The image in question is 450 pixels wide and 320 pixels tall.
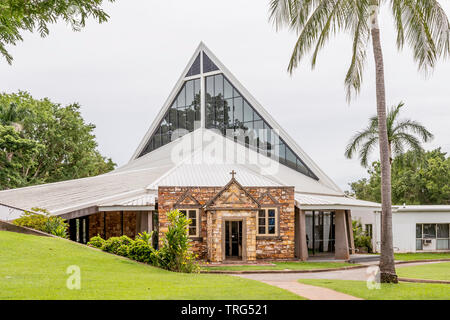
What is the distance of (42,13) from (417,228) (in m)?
27.2

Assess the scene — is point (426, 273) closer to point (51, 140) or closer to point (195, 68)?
point (195, 68)

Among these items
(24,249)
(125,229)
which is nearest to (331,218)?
(125,229)

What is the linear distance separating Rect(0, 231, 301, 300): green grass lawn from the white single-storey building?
1991 cm

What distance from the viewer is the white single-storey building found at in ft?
95.7

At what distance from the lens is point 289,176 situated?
87.8ft

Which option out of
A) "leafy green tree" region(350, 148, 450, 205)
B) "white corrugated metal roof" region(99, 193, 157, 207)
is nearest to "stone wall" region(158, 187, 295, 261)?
"white corrugated metal roof" region(99, 193, 157, 207)

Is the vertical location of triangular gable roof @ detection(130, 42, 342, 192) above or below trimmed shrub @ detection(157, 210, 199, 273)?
above

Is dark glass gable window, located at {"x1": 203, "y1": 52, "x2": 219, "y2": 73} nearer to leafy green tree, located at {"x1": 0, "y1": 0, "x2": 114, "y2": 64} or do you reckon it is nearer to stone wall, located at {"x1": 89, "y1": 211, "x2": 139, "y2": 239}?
stone wall, located at {"x1": 89, "y1": 211, "x2": 139, "y2": 239}

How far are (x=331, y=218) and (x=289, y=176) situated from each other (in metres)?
3.32

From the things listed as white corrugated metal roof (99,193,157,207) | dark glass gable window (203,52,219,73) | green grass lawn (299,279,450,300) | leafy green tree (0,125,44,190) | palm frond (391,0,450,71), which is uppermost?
dark glass gable window (203,52,219,73)

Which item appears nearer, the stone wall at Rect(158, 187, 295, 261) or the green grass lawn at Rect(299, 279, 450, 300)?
the green grass lawn at Rect(299, 279, 450, 300)

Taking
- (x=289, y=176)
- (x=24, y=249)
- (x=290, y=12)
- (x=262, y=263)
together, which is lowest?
(x=262, y=263)
